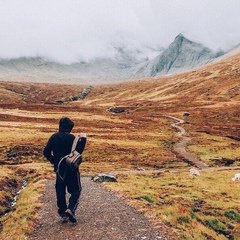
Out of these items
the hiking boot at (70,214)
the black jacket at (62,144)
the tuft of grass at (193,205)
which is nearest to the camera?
the hiking boot at (70,214)

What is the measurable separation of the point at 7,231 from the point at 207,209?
45.0ft

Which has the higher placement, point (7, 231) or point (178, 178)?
point (7, 231)

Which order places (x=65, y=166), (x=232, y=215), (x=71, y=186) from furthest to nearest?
(x=232, y=215), (x=71, y=186), (x=65, y=166)

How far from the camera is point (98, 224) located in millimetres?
15414

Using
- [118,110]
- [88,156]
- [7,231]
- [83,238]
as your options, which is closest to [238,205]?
[83,238]

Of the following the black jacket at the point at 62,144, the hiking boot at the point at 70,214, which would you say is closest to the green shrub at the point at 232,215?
the hiking boot at the point at 70,214

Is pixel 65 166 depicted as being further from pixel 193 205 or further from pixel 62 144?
pixel 193 205

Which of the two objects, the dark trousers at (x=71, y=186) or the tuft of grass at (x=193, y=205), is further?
the tuft of grass at (x=193, y=205)

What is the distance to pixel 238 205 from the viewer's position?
25.2 metres

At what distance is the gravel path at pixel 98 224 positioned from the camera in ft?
46.5

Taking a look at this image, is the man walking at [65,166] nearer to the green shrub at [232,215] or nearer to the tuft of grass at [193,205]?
the tuft of grass at [193,205]

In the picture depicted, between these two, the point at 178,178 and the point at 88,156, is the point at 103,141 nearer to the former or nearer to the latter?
the point at 88,156

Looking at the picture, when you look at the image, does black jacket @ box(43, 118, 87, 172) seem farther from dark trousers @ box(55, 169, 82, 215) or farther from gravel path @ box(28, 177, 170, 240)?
gravel path @ box(28, 177, 170, 240)

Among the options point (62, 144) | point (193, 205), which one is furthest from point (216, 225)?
point (62, 144)
